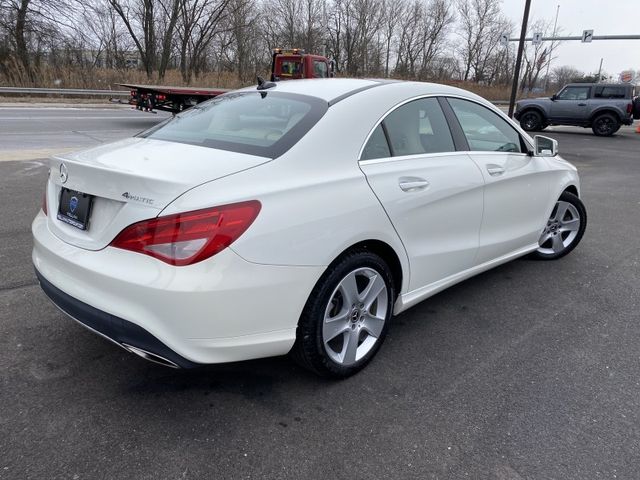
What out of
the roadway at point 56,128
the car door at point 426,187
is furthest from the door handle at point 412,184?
the roadway at point 56,128

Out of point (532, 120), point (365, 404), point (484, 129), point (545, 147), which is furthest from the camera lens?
point (532, 120)

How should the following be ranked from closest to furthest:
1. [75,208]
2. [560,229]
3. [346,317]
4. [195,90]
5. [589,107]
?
1. [75,208]
2. [346,317]
3. [560,229]
4. [195,90]
5. [589,107]

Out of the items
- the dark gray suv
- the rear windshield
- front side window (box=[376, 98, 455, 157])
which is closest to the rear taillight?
the rear windshield

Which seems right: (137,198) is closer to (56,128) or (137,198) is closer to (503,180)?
(503,180)

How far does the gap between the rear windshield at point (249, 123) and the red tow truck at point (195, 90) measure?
12.5m

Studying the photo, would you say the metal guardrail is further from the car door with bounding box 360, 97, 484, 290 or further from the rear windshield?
the car door with bounding box 360, 97, 484, 290

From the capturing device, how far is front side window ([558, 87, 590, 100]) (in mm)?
20156

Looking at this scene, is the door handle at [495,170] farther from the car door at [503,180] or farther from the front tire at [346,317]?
the front tire at [346,317]

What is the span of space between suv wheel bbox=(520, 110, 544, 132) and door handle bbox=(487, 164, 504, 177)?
62.7 feet

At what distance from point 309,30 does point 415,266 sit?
49.9 meters

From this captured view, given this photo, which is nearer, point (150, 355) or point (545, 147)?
point (150, 355)

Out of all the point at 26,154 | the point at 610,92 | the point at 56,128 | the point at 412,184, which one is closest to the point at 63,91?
the point at 56,128

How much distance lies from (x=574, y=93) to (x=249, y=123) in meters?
21.0

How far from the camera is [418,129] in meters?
3.24
